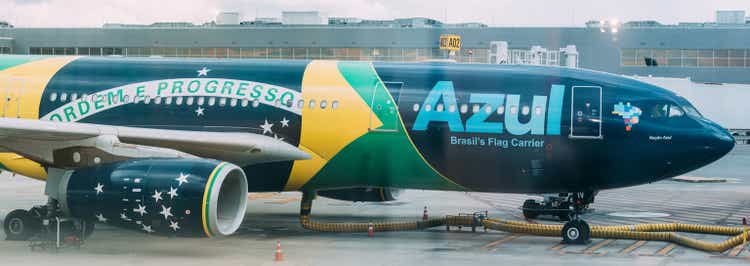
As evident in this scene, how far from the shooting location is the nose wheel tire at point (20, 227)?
23547 mm

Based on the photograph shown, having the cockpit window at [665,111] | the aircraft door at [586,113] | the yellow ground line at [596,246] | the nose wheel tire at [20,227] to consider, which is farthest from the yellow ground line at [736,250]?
the nose wheel tire at [20,227]

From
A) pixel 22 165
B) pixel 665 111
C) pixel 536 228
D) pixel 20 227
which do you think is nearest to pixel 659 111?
pixel 665 111

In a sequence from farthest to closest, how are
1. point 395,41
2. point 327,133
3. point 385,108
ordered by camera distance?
point 395,41
point 327,133
point 385,108

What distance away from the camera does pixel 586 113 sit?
900 inches

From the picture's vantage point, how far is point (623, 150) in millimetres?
22734

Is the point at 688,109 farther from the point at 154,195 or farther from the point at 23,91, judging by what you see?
the point at 23,91

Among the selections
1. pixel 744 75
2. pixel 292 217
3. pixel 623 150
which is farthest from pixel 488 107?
pixel 744 75

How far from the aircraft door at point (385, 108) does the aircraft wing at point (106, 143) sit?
224 centimetres

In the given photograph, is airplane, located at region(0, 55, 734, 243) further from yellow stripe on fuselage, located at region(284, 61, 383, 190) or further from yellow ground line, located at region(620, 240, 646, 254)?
yellow ground line, located at region(620, 240, 646, 254)

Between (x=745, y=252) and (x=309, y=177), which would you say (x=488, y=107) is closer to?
(x=309, y=177)

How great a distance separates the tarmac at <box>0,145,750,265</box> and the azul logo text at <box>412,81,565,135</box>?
248 cm

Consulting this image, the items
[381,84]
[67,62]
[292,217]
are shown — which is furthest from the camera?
[292,217]

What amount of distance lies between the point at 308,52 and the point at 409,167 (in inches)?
1875

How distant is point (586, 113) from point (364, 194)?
5.70 meters
